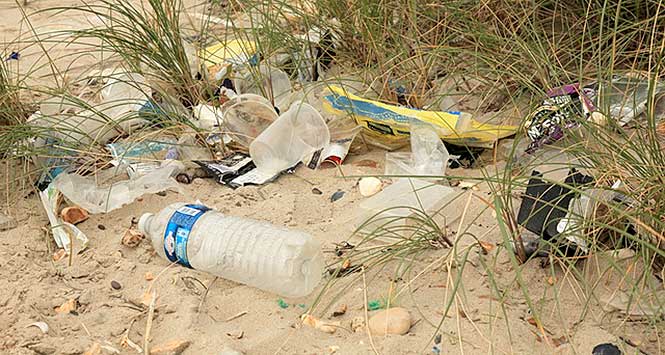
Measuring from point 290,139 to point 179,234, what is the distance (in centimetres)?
64

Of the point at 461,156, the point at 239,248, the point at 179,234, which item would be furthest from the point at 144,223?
the point at 461,156

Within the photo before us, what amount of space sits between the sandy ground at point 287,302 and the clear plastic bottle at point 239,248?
0.04 meters

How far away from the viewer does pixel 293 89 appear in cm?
319

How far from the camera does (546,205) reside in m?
2.12

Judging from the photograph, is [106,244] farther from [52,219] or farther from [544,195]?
[544,195]

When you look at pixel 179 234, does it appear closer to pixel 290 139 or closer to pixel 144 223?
pixel 144 223

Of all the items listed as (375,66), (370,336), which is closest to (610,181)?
(370,336)

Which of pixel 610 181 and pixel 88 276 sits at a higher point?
pixel 610 181

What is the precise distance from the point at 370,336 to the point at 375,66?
4.27 feet

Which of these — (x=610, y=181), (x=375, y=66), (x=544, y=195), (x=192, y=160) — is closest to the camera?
(x=610, y=181)

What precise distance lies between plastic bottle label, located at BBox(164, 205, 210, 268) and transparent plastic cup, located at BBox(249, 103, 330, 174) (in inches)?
17.7

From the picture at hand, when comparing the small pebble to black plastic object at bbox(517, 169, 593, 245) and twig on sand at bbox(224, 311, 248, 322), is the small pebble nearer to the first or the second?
black plastic object at bbox(517, 169, 593, 245)

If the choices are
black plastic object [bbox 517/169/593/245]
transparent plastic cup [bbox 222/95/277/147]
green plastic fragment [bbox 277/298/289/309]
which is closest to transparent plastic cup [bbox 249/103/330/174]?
transparent plastic cup [bbox 222/95/277/147]

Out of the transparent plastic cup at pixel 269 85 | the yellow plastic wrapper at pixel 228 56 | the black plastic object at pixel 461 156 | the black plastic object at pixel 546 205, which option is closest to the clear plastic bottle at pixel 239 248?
the black plastic object at pixel 546 205
